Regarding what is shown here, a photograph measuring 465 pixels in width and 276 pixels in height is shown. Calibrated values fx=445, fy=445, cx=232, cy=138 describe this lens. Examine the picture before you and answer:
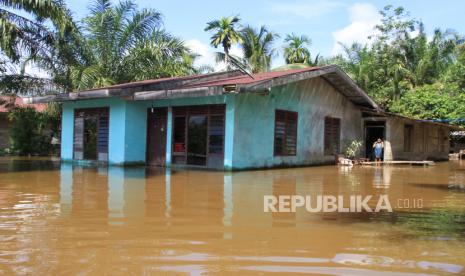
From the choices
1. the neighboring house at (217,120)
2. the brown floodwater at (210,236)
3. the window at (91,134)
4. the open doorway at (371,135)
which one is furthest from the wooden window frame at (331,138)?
the brown floodwater at (210,236)

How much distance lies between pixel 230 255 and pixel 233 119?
32.4 feet

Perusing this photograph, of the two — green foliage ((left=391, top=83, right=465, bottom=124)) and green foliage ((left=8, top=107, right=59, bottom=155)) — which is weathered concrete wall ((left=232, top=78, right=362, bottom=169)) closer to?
green foliage ((left=391, top=83, right=465, bottom=124))

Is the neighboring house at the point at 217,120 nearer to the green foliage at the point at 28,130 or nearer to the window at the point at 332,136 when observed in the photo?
the window at the point at 332,136

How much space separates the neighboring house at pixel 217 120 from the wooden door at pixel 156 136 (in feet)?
0.12

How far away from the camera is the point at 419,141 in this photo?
2464 cm

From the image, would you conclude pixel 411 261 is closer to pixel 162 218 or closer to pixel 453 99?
pixel 162 218

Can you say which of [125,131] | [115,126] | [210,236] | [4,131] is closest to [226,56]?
[4,131]

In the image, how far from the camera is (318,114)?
18.0 m

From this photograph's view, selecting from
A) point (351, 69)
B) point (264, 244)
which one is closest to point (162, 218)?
point (264, 244)

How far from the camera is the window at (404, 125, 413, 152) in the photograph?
23.1m

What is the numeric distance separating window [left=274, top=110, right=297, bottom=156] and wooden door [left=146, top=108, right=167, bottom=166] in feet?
13.0

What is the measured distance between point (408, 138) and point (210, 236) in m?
21.1

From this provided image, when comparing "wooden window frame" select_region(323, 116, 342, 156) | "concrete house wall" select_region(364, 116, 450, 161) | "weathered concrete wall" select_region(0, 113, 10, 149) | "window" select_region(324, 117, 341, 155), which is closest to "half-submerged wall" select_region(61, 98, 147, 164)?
"wooden window frame" select_region(323, 116, 342, 156)

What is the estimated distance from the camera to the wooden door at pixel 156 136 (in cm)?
1577
